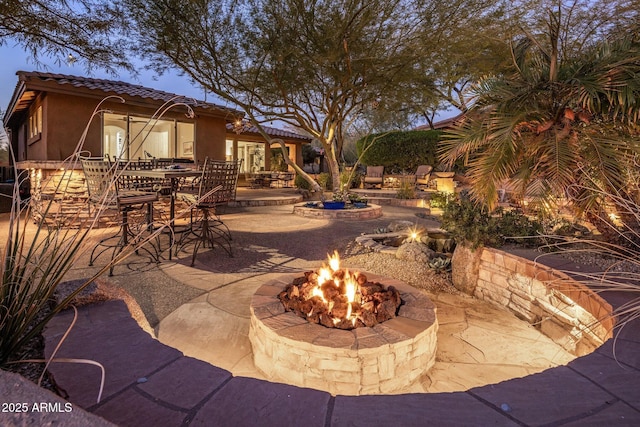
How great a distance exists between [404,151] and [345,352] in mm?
14910

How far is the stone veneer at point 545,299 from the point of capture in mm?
2729

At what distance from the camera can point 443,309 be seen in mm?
3678

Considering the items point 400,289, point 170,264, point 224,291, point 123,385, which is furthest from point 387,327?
point 170,264

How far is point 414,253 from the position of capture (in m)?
4.89

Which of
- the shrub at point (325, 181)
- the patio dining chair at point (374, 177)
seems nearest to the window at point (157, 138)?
the shrub at point (325, 181)

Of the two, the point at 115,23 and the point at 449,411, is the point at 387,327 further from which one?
the point at 115,23

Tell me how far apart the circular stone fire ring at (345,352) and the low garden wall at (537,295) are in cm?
80

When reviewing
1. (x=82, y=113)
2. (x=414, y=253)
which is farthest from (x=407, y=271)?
(x=82, y=113)

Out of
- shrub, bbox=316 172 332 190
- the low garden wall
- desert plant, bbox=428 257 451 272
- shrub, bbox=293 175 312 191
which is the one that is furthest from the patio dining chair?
the low garden wall

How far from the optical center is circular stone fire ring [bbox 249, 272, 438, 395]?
226cm

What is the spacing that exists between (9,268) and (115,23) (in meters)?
5.48

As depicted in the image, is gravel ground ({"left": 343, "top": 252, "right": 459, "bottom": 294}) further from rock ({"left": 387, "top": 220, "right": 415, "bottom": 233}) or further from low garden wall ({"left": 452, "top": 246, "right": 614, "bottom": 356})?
rock ({"left": 387, "top": 220, "right": 415, "bottom": 233})

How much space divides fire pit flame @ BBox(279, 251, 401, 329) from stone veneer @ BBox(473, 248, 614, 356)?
3.63 ft

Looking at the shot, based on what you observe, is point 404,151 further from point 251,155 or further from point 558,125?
point 558,125
